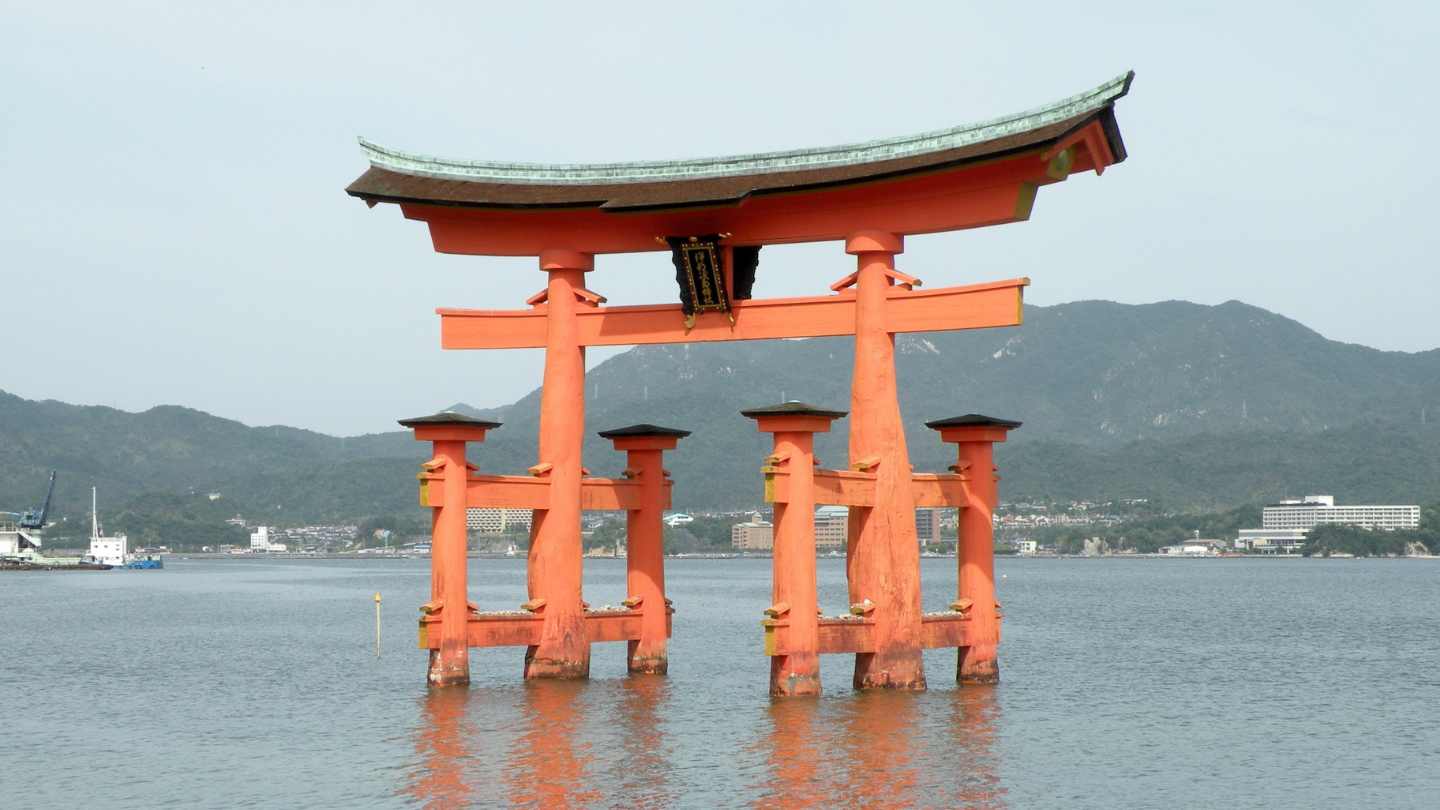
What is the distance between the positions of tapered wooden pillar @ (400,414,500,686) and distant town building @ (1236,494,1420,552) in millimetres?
179900

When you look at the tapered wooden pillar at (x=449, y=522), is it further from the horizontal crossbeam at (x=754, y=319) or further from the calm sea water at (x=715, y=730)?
the horizontal crossbeam at (x=754, y=319)

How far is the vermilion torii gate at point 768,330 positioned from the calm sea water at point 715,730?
129 centimetres

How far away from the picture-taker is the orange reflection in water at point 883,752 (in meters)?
18.5

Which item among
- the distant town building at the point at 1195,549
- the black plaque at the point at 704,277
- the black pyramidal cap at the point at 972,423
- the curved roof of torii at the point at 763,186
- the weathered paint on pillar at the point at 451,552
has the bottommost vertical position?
the distant town building at the point at 1195,549

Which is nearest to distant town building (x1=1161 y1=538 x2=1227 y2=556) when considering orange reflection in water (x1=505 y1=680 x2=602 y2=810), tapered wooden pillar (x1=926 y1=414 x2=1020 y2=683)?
tapered wooden pillar (x1=926 y1=414 x2=1020 y2=683)

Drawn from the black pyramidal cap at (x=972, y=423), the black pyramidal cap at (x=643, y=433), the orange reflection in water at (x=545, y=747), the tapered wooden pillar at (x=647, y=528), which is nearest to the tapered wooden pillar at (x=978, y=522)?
the black pyramidal cap at (x=972, y=423)

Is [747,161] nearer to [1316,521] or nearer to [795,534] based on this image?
[795,534]

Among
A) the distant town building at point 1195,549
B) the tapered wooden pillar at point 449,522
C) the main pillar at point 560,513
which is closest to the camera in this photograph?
the tapered wooden pillar at point 449,522

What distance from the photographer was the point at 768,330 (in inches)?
1001

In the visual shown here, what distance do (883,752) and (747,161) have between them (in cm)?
1123

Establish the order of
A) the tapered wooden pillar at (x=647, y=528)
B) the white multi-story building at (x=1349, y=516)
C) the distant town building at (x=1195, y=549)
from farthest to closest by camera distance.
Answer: the distant town building at (x=1195, y=549) < the white multi-story building at (x=1349, y=516) < the tapered wooden pillar at (x=647, y=528)

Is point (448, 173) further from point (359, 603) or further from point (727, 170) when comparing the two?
point (359, 603)

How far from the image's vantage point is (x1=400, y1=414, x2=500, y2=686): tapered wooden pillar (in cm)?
2556

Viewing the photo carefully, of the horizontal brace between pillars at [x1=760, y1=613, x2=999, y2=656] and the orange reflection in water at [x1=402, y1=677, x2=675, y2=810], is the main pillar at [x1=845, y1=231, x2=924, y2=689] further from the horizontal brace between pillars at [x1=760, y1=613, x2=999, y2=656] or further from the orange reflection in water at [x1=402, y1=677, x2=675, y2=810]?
the orange reflection in water at [x1=402, y1=677, x2=675, y2=810]
